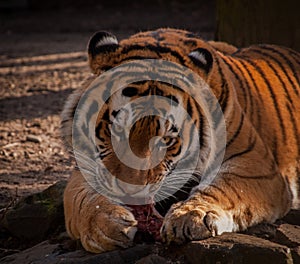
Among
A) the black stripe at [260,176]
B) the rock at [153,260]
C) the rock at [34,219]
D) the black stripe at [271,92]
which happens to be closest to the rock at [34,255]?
the rock at [34,219]

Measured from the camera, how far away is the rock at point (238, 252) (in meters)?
3.14

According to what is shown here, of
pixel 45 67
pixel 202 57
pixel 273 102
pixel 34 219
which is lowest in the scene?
pixel 45 67

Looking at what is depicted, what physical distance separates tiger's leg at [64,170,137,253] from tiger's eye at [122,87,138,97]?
47 cm

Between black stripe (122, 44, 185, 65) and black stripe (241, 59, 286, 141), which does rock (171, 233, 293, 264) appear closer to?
black stripe (122, 44, 185, 65)

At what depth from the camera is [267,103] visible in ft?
13.7

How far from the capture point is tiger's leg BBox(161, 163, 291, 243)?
3.28m

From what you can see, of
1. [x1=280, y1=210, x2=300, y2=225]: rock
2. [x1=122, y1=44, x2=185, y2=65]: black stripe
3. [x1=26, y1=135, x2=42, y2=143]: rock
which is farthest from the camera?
[x1=26, y1=135, x2=42, y2=143]: rock

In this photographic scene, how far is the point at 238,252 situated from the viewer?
10.4 ft

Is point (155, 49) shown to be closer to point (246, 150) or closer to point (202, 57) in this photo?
point (202, 57)

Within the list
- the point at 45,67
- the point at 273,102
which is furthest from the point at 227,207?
the point at 45,67

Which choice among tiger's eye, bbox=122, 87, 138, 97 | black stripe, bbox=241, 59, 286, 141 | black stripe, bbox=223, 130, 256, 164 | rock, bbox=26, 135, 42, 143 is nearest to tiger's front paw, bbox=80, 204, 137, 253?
tiger's eye, bbox=122, 87, 138, 97

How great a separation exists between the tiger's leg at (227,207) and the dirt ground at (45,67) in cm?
129

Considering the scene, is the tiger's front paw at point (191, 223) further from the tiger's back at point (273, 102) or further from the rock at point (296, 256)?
the tiger's back at point (273, 102)

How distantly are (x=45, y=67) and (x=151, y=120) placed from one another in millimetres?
5311
